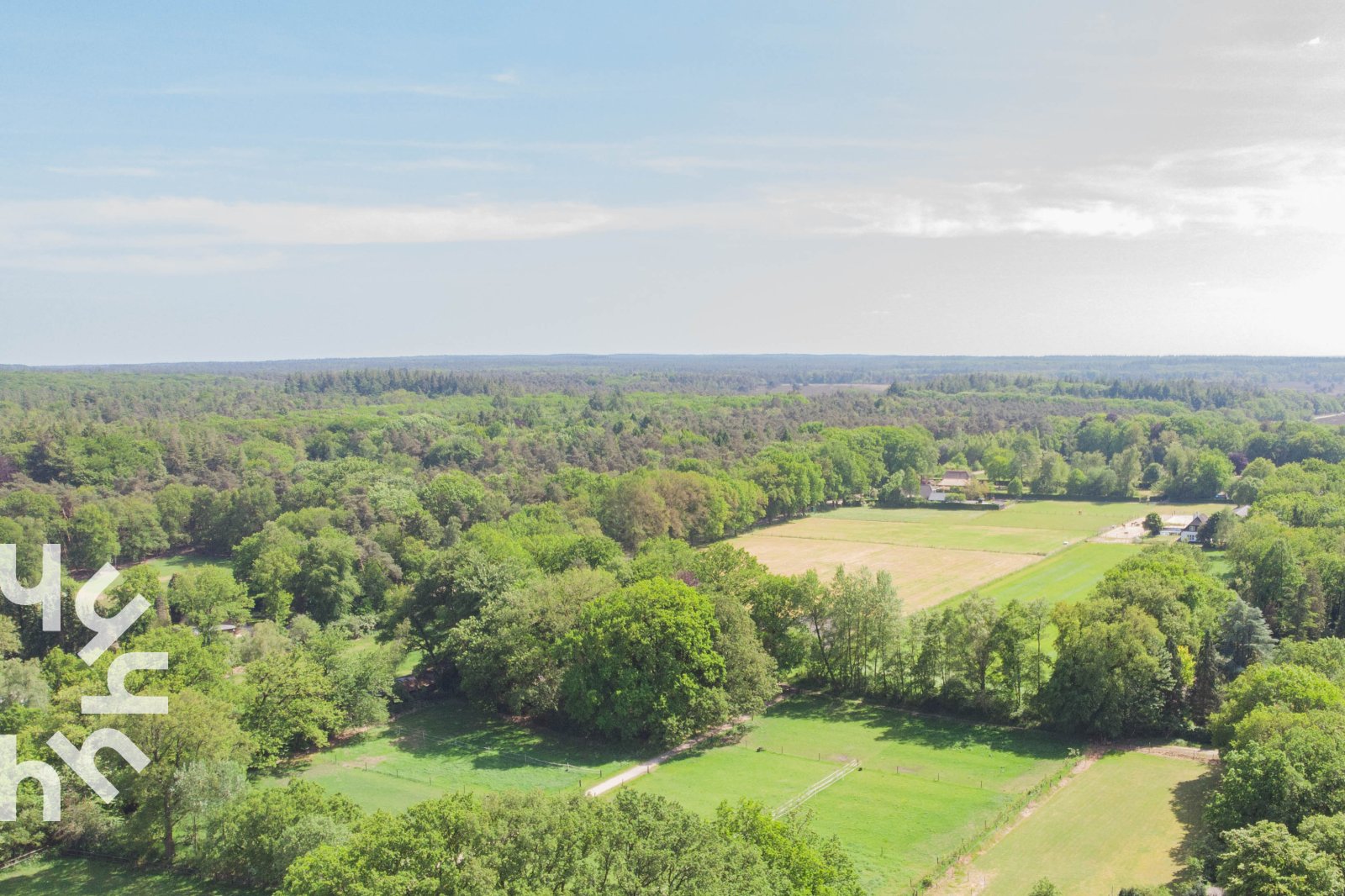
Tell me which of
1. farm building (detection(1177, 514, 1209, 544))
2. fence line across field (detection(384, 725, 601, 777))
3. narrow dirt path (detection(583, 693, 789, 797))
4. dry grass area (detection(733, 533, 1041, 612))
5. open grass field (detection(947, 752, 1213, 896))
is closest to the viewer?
open grass field (detection(947, 752, 1213, 896))

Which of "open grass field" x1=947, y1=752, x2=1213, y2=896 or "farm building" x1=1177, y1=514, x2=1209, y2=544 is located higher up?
"farm building" x1=1177, y1=514, x2=1209, y2=544

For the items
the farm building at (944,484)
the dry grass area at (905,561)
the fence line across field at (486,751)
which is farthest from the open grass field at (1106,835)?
the farm building at (944,484)

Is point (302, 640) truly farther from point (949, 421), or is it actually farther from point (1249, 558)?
point (949, 421)

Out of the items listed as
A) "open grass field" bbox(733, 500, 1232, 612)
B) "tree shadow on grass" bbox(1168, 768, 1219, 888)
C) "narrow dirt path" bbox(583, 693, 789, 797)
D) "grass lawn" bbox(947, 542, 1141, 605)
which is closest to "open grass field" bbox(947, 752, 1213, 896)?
"tree shadow on grass" bbox(1168, 768, 1219, 888)

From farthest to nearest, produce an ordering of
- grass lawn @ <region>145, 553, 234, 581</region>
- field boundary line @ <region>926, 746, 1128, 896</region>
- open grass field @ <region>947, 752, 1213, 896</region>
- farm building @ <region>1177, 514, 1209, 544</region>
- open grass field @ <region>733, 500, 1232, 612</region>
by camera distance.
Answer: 1. farm building @ <region>1177, 514, 1209, 544</region>
2. grass lawn @ <region>145, 553, 234, 581</region>
3. open grass field @ <region>733, 500, 1232, 612</region>
4. open grass field @ <region>947, 752, 1213, 896</region>
5. field boundary line @ <region>926, 746, 1128, 896</region>

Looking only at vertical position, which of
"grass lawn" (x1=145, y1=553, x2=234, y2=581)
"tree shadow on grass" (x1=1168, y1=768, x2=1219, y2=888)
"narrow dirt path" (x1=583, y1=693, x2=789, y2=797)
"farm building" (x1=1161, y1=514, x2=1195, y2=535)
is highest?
"farm building" (x1=1161, y1=514, x2=1195, y2=535)

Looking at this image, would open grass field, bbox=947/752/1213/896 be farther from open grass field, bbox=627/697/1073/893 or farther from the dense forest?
the dense forest

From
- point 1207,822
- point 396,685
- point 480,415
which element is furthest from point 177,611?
point 480,415
